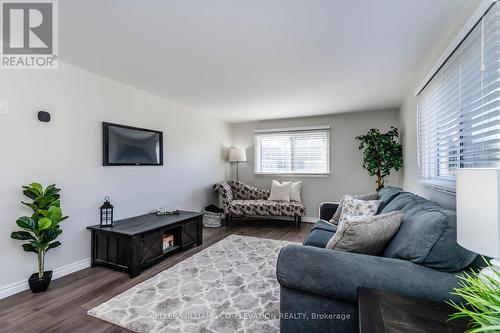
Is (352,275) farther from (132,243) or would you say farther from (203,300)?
(132,243)

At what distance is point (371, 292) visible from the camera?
1116 millimetres

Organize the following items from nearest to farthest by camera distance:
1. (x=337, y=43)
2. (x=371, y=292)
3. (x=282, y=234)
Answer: (x=371, y=292) < (x=337, y=43) < (x=282, y=234)

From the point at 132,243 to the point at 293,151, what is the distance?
379 cm

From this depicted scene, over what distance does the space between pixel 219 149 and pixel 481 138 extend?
4.51 m

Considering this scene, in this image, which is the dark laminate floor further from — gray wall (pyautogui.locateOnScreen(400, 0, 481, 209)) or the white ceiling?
gray wall (pyautogui.locateOnScreen(400, 0, 481, 209))

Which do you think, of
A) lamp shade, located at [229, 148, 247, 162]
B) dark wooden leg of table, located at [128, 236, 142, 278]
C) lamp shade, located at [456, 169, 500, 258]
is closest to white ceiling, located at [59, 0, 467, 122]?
lamp shade, located at [456, 169, 500, 258]

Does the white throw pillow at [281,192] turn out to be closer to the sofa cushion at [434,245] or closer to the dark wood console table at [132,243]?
the dark wood console table at [132,243]

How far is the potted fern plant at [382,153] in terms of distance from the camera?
391 cm

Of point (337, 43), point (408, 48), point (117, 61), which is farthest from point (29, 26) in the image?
point (408, 48)

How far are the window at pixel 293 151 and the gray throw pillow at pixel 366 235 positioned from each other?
3.57m

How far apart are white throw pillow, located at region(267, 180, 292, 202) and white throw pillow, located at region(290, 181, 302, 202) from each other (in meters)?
0.07

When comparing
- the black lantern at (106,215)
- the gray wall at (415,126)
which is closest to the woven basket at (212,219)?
the black lantern at (106,215)

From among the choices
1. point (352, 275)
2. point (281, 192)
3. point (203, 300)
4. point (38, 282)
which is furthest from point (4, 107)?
point (281, 192)

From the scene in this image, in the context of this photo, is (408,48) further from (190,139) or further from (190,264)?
(190,139)
